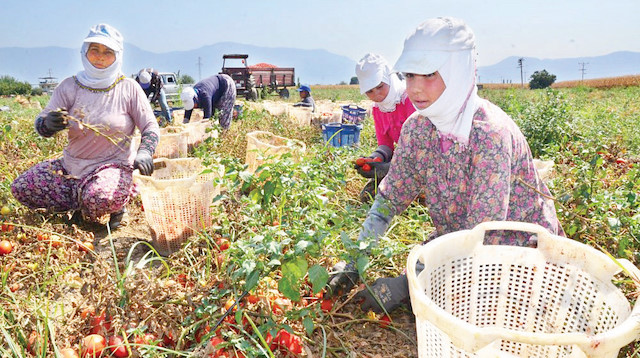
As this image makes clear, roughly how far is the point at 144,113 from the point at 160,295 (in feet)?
5.21

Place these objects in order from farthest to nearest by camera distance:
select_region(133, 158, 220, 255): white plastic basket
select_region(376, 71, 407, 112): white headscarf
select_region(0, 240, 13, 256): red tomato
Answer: select_region(376, 71, 407, 112): white headscarf, select_region(133, 158, 220, 255): white plastic basket, select_region(0, 240, 13, 256): red tomato

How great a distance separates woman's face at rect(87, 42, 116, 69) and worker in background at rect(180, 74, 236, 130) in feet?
8.52

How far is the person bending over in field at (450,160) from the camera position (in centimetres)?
158

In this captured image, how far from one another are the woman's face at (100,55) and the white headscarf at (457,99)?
2065 millimetres

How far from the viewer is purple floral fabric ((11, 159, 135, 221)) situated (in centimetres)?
274

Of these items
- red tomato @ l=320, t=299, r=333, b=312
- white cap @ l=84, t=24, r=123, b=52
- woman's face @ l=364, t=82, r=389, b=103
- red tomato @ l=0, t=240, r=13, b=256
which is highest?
white cap @ l=84, t=24, r=123, b=52

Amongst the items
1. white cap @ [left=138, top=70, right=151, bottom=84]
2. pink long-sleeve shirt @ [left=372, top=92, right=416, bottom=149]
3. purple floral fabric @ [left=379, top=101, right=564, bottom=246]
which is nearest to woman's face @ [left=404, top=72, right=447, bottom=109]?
purple floral fabric @ [left=379, top=101, right=564, bottom=246]

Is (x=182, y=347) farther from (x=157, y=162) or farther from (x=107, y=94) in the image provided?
(x=107, y=94)

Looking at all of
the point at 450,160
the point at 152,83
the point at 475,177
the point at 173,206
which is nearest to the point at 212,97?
the point at 152,83

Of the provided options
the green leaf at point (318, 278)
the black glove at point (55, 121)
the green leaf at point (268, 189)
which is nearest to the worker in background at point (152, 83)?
the black glove at point (55, 121)

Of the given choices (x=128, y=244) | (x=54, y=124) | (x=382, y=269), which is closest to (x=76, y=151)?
(x=54, y=124)

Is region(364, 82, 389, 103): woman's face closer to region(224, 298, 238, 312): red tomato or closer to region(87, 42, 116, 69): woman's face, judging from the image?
region(87, 42, 116, 69): woman's face

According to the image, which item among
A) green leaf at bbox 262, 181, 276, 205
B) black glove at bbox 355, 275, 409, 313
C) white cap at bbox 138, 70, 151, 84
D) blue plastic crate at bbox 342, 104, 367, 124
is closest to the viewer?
black glove at bbox 355, 275, 409, 313

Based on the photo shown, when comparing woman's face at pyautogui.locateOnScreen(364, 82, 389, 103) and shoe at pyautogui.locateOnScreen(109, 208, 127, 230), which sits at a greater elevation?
woman's face at pyautogui.locateOnScreen(364, 82, 389, 103)
